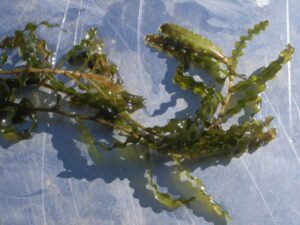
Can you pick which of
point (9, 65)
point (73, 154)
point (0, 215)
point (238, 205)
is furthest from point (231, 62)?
point (0, 215)

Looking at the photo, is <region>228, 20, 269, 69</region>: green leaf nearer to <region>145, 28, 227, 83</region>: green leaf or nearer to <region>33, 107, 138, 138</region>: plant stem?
<region>145, 28, 227, 83</region>: green leaf

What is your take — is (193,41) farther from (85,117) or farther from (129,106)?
(85,117)

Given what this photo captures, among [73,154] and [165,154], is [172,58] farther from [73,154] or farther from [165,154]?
[73,154]

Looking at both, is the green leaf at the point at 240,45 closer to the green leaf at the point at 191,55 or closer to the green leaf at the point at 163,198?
the green leaf at the point at 191,55

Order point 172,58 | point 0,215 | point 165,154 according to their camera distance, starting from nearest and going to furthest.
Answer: point 0,215, point 165,154, point 172,58

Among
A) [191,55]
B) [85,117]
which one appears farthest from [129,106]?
[191,55]

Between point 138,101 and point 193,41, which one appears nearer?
point 138,101
